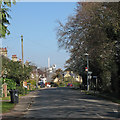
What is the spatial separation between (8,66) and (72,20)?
11434 millimetres

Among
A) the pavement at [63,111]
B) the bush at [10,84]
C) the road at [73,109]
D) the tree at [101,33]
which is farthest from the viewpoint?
the bush at [10,84]

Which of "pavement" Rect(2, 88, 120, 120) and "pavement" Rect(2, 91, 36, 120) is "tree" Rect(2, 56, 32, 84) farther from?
"pavement" Rect(2, 88, 120, 120)

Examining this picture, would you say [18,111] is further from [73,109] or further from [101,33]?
[101,33]

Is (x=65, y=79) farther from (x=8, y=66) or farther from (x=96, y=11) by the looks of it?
(x=96, y=11)

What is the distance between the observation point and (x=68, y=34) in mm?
37688

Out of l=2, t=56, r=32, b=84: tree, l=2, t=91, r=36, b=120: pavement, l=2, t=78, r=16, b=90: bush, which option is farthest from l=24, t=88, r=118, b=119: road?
l=2, t=56, r=32, b=84: tree

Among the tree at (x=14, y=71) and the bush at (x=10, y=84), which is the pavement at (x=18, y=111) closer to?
the bush at (x=10, y=84)

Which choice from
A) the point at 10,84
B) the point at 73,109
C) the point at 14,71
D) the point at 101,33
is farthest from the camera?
the point at 14,71

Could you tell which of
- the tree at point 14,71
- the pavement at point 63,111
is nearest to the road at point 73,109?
the pavement at point 63,111

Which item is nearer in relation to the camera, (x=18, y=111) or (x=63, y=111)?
(x=63, y=111)

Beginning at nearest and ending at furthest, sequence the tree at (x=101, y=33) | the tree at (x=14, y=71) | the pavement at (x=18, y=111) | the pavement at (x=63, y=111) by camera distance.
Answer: the pavement at (x=63, y=111)
the pavement at (x=18, y=111)
the tree at (x=101, y=33)
the tree at (x=14, y=71)

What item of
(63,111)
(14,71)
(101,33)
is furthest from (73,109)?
(14,71)

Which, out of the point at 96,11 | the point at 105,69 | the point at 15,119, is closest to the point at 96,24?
the point at 96,11

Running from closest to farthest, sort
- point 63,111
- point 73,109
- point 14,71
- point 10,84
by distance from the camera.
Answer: point 63,111 < point 73,109 < point 10,84 < point 14,71
